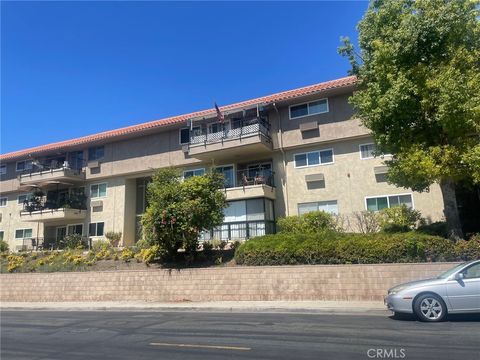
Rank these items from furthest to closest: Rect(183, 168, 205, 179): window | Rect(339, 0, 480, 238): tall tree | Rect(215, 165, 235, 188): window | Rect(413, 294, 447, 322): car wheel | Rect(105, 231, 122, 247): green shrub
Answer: Rect(105, 231, 122, 247): green shrub, Rect(183, 168, 205, 179): window, Rect(215, 165, 235, 188): window, Rect(339, 0, 480, 238): tall tree, Rect(413, 294, 447, 322): car wheel

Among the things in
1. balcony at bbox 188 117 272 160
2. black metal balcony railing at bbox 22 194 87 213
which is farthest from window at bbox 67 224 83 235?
balcony at bbox 188 117 272 160

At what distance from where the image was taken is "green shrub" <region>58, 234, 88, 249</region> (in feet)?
102

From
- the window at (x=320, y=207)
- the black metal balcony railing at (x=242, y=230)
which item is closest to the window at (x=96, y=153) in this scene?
the black metal balcony railing at (x=242, y=230)

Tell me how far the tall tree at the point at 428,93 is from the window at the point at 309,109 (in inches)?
355

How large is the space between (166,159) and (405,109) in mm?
18834

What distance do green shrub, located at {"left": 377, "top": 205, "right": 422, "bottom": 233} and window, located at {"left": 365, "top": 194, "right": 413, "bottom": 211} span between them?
1006 mm

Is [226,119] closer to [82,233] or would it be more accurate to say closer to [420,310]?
[82,233]

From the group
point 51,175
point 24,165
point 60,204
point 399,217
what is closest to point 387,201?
point 399,217

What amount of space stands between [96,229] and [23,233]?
29.5ft

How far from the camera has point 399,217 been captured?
20.9 metres

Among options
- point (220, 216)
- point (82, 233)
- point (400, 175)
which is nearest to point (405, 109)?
point (400, 175)

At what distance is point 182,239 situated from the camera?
1889cm

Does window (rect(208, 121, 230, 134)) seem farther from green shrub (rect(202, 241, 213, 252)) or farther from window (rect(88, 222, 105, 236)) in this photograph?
window (rect(88, 222, 105, 236))

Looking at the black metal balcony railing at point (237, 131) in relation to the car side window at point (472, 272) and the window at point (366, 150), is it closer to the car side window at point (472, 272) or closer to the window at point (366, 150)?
the window at point (366, 150)
